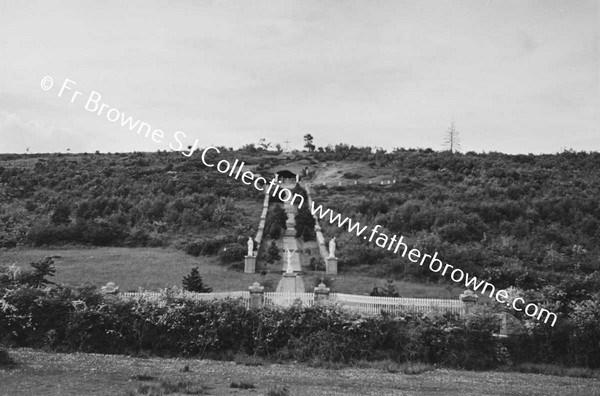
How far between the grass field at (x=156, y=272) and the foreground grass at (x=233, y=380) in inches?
281

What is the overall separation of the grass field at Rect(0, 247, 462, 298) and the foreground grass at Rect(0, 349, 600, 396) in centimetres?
715

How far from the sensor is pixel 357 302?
13.8 meters

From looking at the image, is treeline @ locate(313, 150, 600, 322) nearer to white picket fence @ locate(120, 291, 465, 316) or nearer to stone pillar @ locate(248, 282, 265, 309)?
white picket fence @ locate(120, 291, 465, 316)

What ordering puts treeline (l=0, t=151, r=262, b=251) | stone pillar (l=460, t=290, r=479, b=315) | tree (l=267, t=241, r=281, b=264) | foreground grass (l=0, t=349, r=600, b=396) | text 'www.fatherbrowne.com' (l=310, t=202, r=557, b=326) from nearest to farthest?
foreground grass (l=0, t=349, r=600, b=396) < text 'www.fatherbrowne.com' (l=310, t=202, r=557, b=326) < stone pillar (l=460, t=290, r=479, b=315) < tree (l=267, t=241, r=281, b=264) < treeline (l=0, t=151, r=262, b=251)

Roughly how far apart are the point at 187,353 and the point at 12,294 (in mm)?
4600

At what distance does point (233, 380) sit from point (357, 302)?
5023 millimetres

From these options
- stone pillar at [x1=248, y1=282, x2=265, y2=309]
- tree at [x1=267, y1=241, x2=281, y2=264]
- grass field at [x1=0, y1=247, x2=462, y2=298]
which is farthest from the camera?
tree at [x1=267, y1=241, x2=281, y2=264]

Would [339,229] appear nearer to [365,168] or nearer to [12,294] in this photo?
[12,294]

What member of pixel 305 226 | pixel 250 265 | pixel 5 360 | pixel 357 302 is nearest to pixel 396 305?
pixel 357 302

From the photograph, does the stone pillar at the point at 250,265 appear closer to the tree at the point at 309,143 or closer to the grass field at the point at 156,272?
the grass field at the point at 156,272

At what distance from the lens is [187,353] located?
12.4 meters

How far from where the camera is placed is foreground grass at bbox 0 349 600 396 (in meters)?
8.83

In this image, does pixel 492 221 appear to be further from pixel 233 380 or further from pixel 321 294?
pixel 233 380

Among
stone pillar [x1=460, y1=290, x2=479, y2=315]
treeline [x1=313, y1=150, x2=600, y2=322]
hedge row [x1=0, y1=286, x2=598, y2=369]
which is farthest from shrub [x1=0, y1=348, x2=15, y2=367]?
treeline [x1=313, y1=150, x2=600, y2=322]
